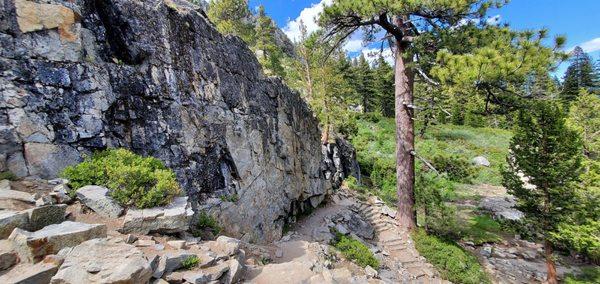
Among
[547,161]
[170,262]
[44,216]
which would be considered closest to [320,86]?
[547,161]

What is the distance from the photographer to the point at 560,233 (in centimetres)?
1170

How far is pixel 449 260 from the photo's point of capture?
1366 centimetres

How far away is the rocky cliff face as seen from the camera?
6.91 meters

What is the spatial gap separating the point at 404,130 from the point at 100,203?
1190 cm

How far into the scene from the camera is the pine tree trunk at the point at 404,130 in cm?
1359

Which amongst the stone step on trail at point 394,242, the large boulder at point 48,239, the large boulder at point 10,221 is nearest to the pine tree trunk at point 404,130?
the stone step on trail at point 394,242

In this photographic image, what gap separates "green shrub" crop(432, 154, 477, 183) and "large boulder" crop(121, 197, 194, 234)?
3305cm

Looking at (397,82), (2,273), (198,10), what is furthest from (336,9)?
(2,273)

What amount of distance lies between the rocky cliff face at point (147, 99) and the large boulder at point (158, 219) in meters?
2.63

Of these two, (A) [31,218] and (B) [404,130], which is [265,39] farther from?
(A) [31,218]

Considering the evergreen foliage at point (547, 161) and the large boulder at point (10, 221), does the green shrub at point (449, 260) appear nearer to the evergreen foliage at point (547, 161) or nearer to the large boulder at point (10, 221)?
the evergreen foliage at point (547, 161)

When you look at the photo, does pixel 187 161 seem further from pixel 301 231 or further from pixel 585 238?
pixel 585 238

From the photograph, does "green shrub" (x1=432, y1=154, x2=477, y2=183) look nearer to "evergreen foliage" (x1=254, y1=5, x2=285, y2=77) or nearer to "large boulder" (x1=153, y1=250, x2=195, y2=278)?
"evergreen foliage" (x1=254, y1=5, x2=285, y2=77)

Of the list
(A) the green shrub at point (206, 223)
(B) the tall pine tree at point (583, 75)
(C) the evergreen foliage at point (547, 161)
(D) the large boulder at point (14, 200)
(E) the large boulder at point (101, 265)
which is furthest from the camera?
(B) the tall pine tree at point (583, 75)
